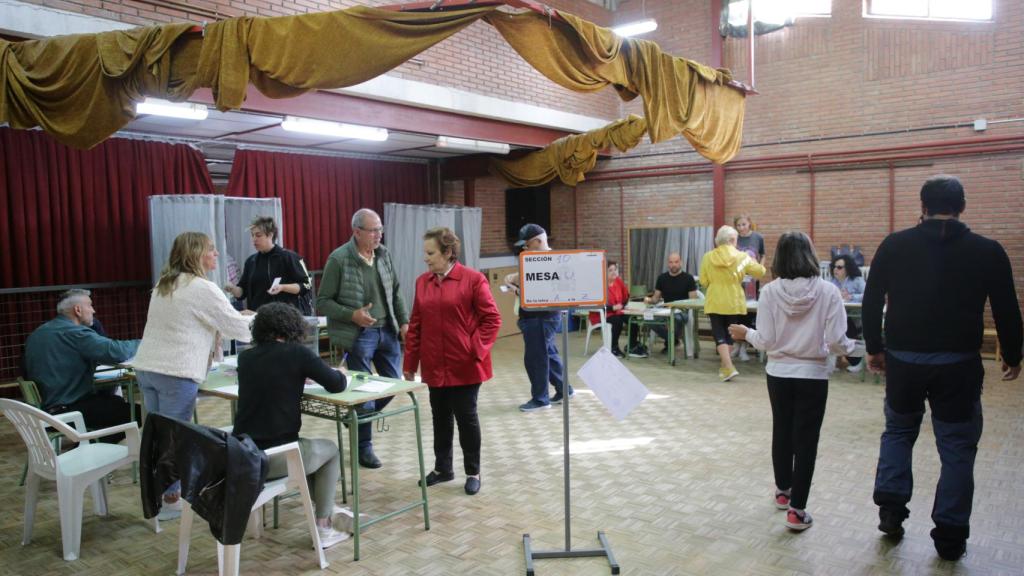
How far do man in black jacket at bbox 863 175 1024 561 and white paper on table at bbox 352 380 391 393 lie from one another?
2342mm

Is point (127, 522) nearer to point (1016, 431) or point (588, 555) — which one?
point (588, 555)

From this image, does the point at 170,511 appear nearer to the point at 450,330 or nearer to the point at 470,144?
the point at 450,330

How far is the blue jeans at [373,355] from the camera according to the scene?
4.48m

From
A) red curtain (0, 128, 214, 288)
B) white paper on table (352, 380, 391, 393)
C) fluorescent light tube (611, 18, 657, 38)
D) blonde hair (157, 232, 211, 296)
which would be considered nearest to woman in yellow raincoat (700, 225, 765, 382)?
fluorescent light tube (611, 18, 657, 38)

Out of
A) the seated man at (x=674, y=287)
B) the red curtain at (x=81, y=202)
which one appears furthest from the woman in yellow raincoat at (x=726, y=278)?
the red curtain at (x=81, y=202)

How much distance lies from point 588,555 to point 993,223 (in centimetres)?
762

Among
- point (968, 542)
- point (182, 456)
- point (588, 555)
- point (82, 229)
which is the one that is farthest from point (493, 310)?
point (82, 229)

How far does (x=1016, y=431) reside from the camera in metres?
5.16

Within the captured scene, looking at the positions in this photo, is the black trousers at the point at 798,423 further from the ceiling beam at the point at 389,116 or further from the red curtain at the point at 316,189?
the red curtain at the point at 316,189

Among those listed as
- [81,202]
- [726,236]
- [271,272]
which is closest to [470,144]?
[726,236]

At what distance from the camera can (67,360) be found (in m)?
4.11

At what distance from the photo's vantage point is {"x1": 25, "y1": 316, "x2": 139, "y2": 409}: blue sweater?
161 inches

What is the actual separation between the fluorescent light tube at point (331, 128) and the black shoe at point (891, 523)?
5.60 meters

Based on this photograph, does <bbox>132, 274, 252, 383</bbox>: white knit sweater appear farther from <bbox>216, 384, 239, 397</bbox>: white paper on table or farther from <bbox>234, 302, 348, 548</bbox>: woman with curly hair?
<bbox>234, 302, 348, 548</bbox>: woman with curly hair
